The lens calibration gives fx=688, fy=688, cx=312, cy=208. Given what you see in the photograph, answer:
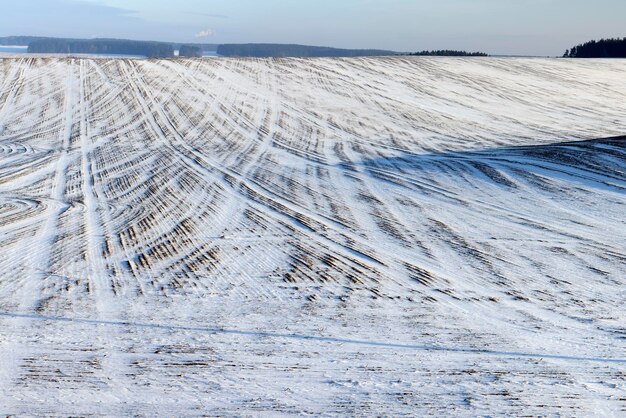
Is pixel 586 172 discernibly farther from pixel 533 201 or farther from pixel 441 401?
pixel 441 401

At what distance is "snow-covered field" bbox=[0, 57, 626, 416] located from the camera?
3.76 meters

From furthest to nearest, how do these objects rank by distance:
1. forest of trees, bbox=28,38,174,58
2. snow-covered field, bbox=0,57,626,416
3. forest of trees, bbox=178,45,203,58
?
forest of trees, bbox=28,38,174,58 → forest of trees, bbox=178,45,203,58 → snow-covered field, bbox=0,57,626,416

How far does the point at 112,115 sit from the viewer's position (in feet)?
52.0

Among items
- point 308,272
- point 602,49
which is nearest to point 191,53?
point 308,272

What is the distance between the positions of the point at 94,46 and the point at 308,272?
4670cm

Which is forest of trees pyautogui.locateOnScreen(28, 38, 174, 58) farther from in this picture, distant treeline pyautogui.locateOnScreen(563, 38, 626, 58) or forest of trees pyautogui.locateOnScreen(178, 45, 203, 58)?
distant treeline pyautogui.locateOnScreen(563, 38, 626, 58)

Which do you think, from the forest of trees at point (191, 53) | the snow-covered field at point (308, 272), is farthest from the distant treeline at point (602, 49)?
the snow-covered field at point (308, 272)

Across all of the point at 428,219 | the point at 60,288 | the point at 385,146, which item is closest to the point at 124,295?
the point at 60,288

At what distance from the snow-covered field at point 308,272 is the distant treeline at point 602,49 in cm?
4046

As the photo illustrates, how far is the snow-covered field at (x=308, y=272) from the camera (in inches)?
148

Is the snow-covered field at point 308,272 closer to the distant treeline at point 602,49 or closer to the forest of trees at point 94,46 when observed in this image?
the forest of trees at point 94,46

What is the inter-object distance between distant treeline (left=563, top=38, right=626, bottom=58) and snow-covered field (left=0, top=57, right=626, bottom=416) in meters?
40.5

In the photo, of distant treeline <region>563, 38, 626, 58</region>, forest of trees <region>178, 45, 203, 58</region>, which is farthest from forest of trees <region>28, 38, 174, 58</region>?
distant treeline <region>563, 38, 626, 58</region>

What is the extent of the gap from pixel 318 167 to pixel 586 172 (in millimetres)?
3907
